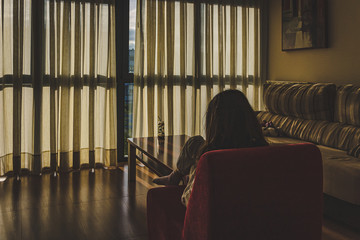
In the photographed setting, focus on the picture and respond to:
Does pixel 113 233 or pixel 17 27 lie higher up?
pixel 17 27

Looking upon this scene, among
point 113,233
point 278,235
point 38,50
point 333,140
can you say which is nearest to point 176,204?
point 278,235

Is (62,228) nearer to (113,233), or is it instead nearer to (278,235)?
(113,233)

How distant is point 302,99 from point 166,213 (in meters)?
2.61

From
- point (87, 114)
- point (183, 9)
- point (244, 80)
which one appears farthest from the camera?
point (244, 80)

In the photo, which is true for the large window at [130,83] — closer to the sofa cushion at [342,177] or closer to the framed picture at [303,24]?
the framed picture at [303,24]

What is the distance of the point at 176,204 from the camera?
6.96 ft

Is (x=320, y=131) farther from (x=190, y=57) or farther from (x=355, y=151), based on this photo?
(x=190, y=57)

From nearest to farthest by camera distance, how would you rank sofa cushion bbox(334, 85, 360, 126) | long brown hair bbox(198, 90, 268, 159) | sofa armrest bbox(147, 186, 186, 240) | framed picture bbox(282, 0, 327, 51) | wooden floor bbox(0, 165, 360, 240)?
long brown hair bbox(198, 90, 268, 159) → sofa armrest bbox(147, 186, 186, 240) → wooden floor bbox(0, 165, 360, 240) → sofa cushion bbox(334, 85, 360, 126) → framed picture bbox(282, 0, 327, 51)

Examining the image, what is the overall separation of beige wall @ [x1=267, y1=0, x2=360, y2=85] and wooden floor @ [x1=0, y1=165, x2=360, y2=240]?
6.00 ft

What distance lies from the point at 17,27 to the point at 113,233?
8.56ft

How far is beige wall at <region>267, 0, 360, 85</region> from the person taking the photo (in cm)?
400

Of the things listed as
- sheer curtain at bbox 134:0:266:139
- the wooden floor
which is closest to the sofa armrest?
the wooden floor

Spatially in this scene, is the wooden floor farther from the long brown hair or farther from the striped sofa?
the long brown hair

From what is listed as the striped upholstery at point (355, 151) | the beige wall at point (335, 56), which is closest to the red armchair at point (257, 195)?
the striped upholstery at point (355, 151)
